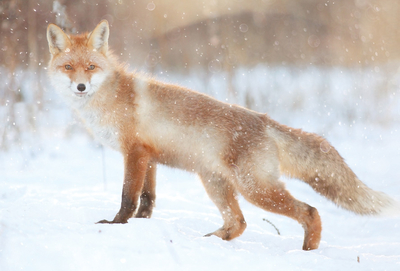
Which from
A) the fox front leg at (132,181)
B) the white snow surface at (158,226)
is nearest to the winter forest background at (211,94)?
the white snow surface at (158,226)

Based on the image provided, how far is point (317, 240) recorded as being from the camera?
3.12m

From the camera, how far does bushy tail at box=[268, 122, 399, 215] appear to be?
3234 millimetres

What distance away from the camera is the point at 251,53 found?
1045cm

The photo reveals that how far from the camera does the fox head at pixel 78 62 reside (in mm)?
3416

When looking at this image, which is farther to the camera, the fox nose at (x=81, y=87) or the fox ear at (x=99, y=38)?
the fox ear at (x=99, y=38)

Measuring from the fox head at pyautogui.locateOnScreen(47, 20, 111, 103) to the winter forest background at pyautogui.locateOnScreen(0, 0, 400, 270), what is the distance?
3.29 ft

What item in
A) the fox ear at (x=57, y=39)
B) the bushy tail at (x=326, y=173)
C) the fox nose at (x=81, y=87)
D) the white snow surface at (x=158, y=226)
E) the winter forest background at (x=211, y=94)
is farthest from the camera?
the fox ear at (x=57, y=39)

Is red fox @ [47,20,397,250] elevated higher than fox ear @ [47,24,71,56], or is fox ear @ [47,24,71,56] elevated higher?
fox ear @ [47,24,71,56]

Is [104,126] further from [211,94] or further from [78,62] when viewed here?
[211,94]

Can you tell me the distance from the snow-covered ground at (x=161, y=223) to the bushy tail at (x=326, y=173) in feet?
1.41

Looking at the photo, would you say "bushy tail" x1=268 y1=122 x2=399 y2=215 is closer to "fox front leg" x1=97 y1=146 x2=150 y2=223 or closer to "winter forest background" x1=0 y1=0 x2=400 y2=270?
"winter forest background" x1=0 y1=0 x2=400 y2=270

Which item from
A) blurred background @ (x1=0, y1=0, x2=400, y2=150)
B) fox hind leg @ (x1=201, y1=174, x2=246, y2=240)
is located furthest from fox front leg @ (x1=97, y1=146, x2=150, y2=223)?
blurred background @ (x1=0, y1=0, x2=400, y2=150)

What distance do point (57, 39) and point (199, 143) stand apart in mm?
1739

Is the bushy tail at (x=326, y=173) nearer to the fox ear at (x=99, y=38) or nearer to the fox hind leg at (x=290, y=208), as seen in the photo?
the fox hind leg at (x=290, y=208)
